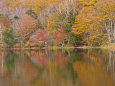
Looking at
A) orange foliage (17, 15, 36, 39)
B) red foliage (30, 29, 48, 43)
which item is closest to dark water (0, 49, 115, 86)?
red foliage (30, 29, 48, 43)

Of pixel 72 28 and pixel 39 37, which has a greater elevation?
pixel 72 28

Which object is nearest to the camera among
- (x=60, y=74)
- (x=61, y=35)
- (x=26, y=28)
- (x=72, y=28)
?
(x=60, y=74)

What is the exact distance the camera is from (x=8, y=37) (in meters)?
30.8

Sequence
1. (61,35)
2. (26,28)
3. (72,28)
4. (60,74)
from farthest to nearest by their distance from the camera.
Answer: (26,28), (61,35), (72,28), (60,74)

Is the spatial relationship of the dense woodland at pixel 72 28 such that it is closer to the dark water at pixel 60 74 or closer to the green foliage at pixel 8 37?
the green foliage at pixel 8 37

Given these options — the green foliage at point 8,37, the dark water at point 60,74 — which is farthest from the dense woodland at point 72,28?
the dark water at point 60,74

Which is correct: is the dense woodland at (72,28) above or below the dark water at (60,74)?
above

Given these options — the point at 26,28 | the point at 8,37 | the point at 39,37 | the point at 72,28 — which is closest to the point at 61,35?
the point at 72,28

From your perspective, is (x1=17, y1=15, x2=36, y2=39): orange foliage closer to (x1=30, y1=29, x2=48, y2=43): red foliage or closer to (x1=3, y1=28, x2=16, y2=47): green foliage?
(x1=3, y1=28, x2=16, y2=47): green foliage

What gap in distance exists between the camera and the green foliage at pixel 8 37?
99.5 feet

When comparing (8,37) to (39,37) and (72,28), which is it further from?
(72,28)

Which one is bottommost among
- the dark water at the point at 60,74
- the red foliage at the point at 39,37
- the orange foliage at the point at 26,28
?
the dark water at the point at 60,74

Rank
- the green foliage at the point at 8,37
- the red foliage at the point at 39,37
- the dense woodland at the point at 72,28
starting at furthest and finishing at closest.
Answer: the green foliage at the point at 8,37
the red foliage at the point at 39,37
the dense woodland at the point at 72,28

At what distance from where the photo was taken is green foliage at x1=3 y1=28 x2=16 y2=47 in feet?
99.5
